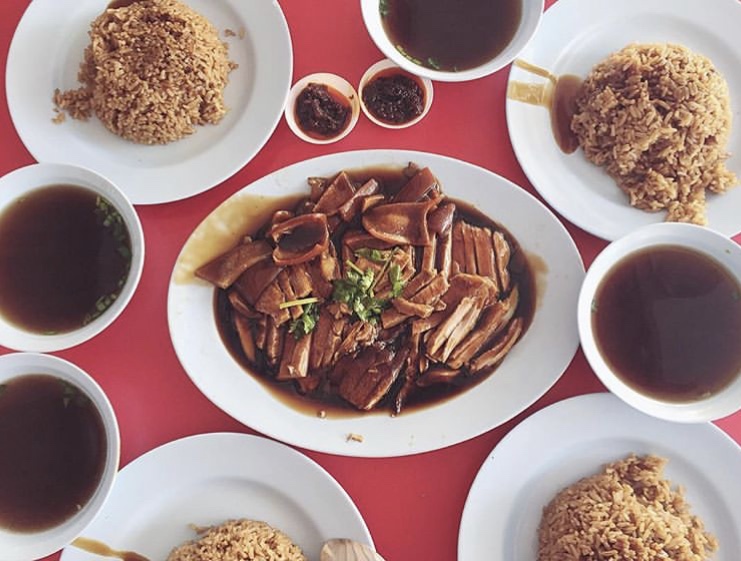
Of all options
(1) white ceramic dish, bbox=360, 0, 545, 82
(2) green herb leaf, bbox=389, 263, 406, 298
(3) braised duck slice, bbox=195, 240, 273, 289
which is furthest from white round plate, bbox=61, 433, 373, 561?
(1) white ceramic dish, bbox=360, 0, 545, 82

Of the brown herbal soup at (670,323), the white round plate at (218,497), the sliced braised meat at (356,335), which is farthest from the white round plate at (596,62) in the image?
the white round plate at (218,497)

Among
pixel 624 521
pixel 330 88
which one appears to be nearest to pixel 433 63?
pixel 330 88

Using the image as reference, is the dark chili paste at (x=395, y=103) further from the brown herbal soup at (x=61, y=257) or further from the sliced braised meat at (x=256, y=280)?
the brown herbal soup at (x=61, y=257)

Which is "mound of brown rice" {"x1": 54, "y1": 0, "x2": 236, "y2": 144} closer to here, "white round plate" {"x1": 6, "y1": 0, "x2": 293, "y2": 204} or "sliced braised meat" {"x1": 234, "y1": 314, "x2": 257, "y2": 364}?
"white round plate" {"x1": 6, "y1": 0, "x2": 293, "y2": 204}

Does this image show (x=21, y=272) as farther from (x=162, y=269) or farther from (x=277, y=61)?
(x=277, y=61)

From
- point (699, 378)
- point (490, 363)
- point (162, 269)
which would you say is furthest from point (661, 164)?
point (162, 269)

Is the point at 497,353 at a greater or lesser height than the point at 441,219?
lesser

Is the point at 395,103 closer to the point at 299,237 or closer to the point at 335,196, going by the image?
the point at 335,196
